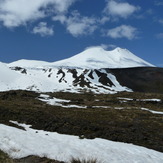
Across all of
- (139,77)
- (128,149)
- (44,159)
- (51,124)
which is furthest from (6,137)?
(139,77)

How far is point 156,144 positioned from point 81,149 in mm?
8863

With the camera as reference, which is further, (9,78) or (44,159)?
(9,78)

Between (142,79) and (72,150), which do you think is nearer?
(72,150)

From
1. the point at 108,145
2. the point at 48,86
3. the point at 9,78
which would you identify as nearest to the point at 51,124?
the point at 108,145

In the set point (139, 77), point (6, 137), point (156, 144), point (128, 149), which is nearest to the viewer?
point (6, 137)

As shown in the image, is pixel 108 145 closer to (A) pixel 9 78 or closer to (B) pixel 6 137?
(B) pixel 6 137

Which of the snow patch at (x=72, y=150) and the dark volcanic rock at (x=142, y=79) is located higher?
the dark volcanic rock at (x=142, y=79)

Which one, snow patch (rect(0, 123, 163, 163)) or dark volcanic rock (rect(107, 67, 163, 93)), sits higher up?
dark volcanic rock (rect(107, 67, 163, 93))

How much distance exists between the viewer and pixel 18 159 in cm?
1260

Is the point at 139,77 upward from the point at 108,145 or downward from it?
upward

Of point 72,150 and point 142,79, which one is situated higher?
point 142,79

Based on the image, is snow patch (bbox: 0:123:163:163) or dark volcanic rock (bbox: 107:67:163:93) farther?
dark volcanic rock (bbox: 107:67:163:93)

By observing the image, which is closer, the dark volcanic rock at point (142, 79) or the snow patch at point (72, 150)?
the snow patch at point (72, 150)

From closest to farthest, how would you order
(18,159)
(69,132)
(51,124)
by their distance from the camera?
(18,159) → (69,132) → (51,124)
